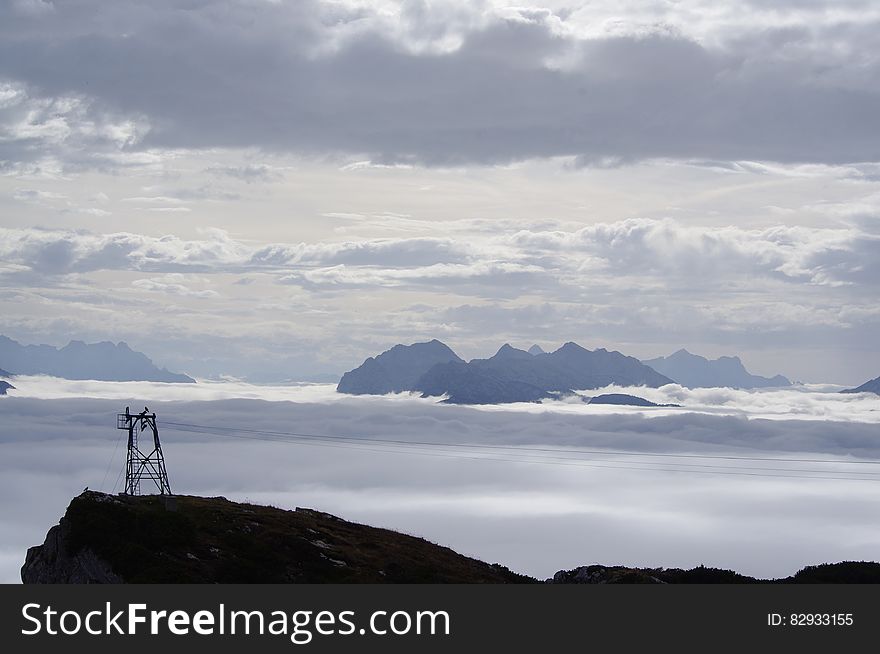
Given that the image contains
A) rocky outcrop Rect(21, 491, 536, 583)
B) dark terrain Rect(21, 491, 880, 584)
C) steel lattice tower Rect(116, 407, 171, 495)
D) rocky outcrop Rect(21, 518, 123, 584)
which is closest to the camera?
rocky outcrop Rect(21, 518, 123, 584)

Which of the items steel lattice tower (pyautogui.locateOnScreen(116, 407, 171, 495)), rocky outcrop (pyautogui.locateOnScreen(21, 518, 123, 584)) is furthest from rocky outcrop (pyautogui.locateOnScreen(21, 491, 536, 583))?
steel lattice tower (pyautogui.locateOnScreen(116, 407, 171, 495))

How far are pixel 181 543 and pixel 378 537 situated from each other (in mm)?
25673

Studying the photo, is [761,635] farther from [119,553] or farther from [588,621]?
[119,553]

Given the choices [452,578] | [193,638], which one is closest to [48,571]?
[193,638]

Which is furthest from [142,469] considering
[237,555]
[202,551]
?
[237,555]

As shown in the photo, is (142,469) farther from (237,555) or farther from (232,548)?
(237,555)

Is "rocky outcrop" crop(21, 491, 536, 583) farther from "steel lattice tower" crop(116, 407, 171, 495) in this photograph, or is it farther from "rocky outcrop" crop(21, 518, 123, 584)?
"steel lattice tower" crop(116, 407, 171, 495)

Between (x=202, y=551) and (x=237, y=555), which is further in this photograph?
(x=237, y=555)

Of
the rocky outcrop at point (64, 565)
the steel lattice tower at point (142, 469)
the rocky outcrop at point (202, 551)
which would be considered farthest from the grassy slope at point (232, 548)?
the steel lattice tower at point (142, 469)

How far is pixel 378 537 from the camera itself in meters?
93.5

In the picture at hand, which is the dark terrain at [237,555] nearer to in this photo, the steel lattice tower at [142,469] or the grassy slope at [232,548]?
the grassy slope at [232,548]

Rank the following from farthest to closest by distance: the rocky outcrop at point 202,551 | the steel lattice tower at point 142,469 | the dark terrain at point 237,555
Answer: the steel lattice tower at point 142,469 < the dark terrain at point 237,555 < the rocky outcrop at point 202,551

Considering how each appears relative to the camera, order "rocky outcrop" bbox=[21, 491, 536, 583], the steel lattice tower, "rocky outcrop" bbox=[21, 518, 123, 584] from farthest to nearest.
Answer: the steel lattice tower
"rocky outcrop" bbox=[21, 491, 536, 583]
"rocky outcrop" bbox=[21, 518, 123, 584]

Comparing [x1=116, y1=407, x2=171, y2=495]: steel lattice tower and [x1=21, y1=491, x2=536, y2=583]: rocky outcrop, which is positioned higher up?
[x1=116, y1=407, x2=171, y2=495]: steel lattice tower
